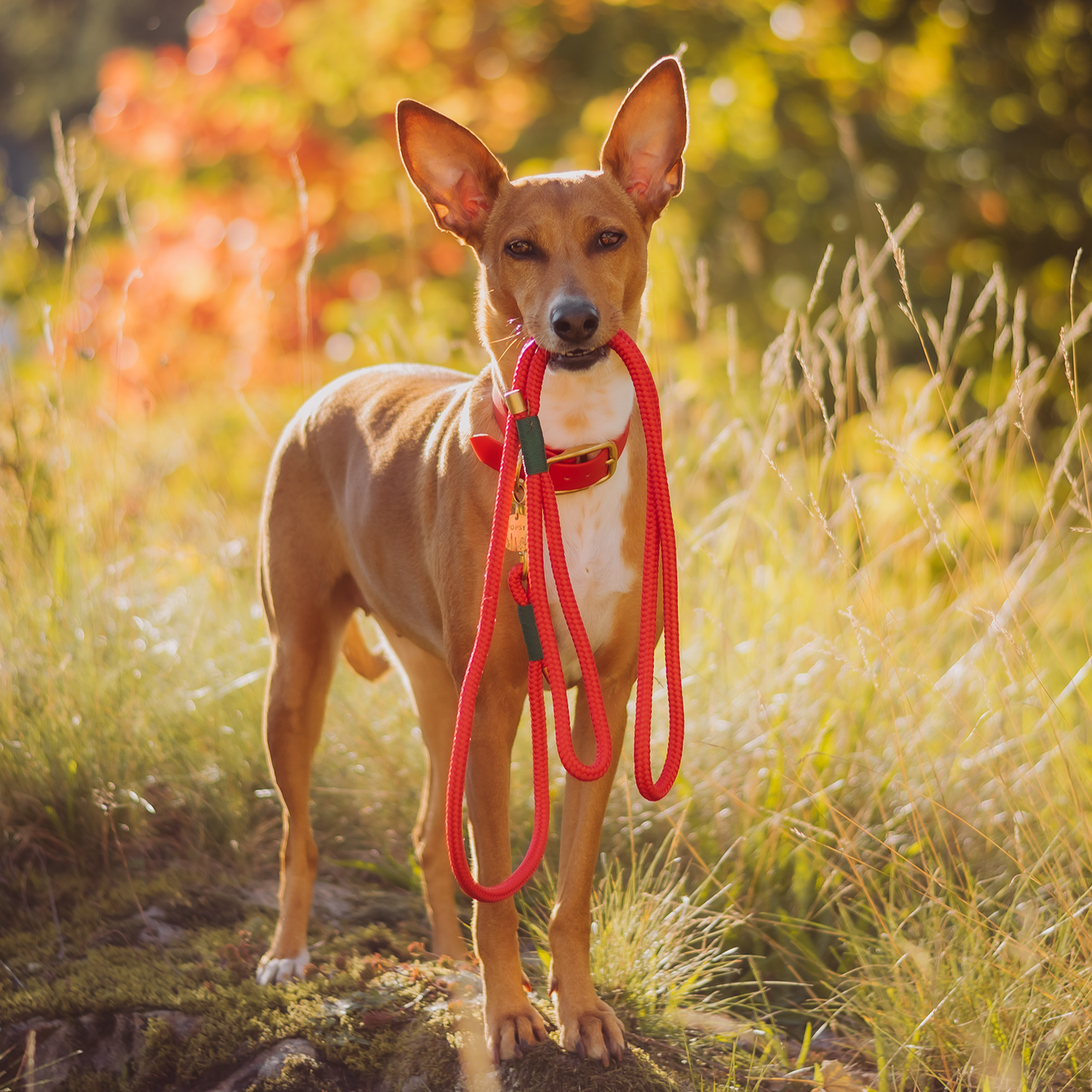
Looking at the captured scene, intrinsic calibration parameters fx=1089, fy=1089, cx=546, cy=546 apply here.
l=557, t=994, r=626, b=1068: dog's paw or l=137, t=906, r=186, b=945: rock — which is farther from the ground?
l=137, t=906, r=186, b=945: rock

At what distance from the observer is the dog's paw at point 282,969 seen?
109 inches

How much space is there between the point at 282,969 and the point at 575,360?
1732 mm

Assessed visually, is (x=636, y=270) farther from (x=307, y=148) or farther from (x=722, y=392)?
(x=307, y=148)

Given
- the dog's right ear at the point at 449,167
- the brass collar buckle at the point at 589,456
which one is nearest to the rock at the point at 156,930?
the brass collar buckle at the point at 589,456

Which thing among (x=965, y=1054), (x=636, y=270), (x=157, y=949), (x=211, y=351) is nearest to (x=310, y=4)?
(x=211, y=351)

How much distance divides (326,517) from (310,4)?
236 inches

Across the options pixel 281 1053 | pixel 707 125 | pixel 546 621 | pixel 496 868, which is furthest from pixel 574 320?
pixel 707 125

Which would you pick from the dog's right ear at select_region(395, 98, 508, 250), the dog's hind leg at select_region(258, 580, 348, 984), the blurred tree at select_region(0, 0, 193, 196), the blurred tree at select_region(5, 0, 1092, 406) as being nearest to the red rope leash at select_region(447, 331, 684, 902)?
the dog's right ear at select_region(395, 98, 508, 250)

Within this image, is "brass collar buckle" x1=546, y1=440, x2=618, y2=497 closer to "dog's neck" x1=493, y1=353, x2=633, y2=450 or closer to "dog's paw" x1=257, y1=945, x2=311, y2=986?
"dog's neck" x1=493, y1=353, x2=633, y2=450

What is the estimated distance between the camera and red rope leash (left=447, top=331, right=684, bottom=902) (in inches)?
84.4

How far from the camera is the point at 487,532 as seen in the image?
7.80ft

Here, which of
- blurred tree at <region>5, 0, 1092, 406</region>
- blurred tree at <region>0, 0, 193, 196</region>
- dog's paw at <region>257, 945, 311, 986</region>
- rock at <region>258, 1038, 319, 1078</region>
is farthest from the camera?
blurred tree at <region>0, 0, 193, 196</region>

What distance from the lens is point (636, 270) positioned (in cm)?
249

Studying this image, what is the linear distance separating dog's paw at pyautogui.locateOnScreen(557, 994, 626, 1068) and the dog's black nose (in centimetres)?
140
